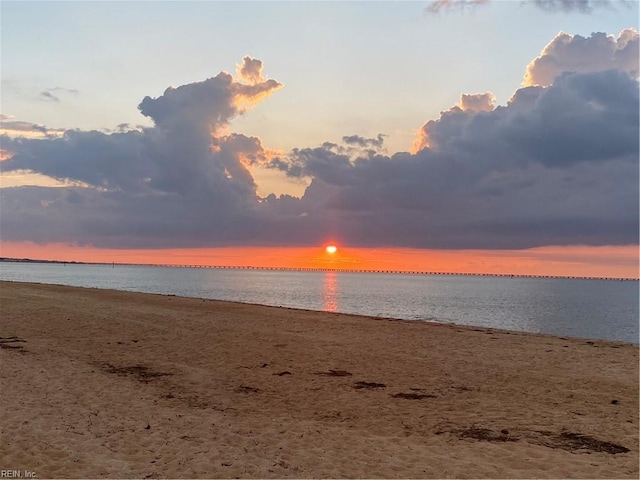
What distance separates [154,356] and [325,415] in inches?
348

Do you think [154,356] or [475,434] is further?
[154,356]

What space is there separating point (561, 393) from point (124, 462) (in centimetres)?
1185

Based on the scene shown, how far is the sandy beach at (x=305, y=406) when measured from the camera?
842 centimetres

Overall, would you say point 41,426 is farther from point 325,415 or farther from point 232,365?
point 232,365

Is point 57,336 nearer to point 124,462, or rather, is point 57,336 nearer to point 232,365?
point 232,365

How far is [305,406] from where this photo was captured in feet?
40.6

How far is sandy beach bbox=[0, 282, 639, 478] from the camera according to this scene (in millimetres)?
8422

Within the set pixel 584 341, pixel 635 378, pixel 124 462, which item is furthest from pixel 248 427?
pixel 584 341

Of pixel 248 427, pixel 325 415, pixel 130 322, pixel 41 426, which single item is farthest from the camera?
pixel 130 322

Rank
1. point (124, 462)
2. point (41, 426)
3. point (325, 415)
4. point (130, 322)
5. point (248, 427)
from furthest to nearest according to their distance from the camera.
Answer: point (130, 322) < point (325, 415) < point (248, 427) < point (41, 426) < point (124, 462)

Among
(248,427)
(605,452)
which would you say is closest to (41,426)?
(248,427)

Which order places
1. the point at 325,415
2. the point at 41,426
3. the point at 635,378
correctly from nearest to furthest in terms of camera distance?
the point at 41,426 < the point at 325,415 < the point at 635,378

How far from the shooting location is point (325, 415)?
38.1 ft

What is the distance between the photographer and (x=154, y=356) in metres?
18.2
